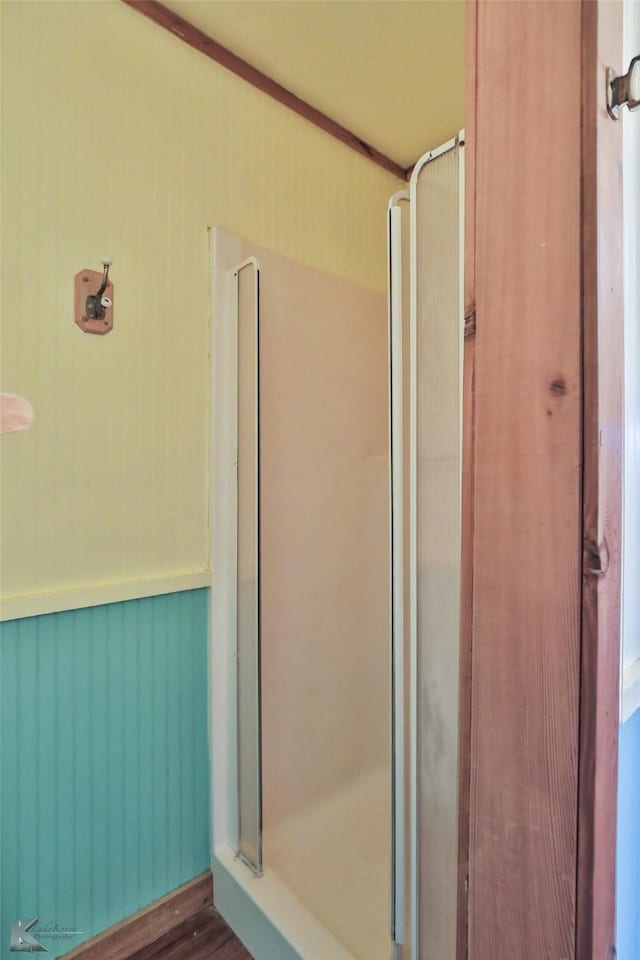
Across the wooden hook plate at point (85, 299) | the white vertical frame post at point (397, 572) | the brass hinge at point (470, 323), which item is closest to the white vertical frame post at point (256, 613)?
the wooden hook plate at point (85, 299)

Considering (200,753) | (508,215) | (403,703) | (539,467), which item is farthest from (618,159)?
(200,753)

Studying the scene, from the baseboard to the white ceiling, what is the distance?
8.29 feet

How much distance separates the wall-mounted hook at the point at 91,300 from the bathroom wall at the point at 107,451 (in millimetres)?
23

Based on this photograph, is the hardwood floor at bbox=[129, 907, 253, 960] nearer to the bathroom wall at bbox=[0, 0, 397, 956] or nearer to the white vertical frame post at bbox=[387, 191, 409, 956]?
the bathroom wall at bbox=[0, 0, 397, 956]

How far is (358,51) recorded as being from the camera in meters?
1.54

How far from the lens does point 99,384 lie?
1.29 meters

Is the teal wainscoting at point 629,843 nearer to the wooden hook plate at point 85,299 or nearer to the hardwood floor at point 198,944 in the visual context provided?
the hardwood floor at point 198,944

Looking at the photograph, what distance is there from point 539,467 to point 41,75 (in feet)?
4.89

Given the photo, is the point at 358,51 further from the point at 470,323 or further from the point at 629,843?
the point at 629,843

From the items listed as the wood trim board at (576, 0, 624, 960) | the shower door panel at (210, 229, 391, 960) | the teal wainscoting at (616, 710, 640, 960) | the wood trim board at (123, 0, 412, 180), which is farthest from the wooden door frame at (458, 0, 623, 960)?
the wood trim board at (123, 0, 412, 180)

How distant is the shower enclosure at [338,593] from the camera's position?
886 millimetres

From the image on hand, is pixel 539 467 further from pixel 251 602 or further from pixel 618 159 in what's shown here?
pixel 251 602

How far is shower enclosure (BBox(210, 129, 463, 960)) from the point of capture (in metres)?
0.89

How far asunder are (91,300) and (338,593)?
1.28 m
